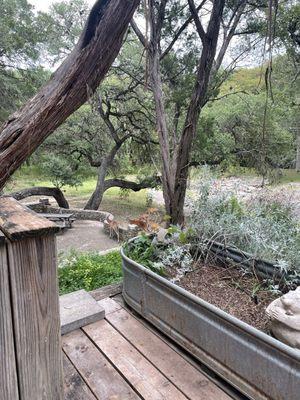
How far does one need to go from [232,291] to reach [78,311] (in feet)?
2.89

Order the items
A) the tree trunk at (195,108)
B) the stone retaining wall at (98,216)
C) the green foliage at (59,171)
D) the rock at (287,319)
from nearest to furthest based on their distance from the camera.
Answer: the rock at (287,319), the tree trunk at (195,108), the stone retaining wall at (98,216), the green foliage at (59,171)

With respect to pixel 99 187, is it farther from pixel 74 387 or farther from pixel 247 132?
pixel 74 387

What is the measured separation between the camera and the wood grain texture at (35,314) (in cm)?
55

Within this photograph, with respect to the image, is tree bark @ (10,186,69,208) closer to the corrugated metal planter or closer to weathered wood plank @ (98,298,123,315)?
weathered wood plank @ (98,298,123,315)

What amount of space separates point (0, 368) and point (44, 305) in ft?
0.46

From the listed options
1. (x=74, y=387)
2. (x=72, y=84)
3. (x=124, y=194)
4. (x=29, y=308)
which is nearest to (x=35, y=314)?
(x=29, y=308)

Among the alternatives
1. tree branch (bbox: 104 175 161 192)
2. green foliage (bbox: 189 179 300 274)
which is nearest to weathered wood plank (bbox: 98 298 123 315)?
green foliage (bbox: 189 179 300 274)

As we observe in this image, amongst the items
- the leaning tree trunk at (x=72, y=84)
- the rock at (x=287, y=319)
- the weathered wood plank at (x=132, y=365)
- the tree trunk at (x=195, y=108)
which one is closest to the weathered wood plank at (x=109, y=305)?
the weathered wood plank at (x=132, y=365)

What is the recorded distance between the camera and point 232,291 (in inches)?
60.4

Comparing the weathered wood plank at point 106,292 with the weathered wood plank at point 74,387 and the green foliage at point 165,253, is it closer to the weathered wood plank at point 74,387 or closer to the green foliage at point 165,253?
the green foliage at point 165,253

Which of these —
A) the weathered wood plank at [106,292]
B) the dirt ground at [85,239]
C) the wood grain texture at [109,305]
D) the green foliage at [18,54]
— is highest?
the green foliage at [18,54]

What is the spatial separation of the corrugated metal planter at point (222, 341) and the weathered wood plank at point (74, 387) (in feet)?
1.44

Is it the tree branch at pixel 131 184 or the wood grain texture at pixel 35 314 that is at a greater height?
the wood grain texture at pixel 35 314

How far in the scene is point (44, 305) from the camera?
22.8 inches
